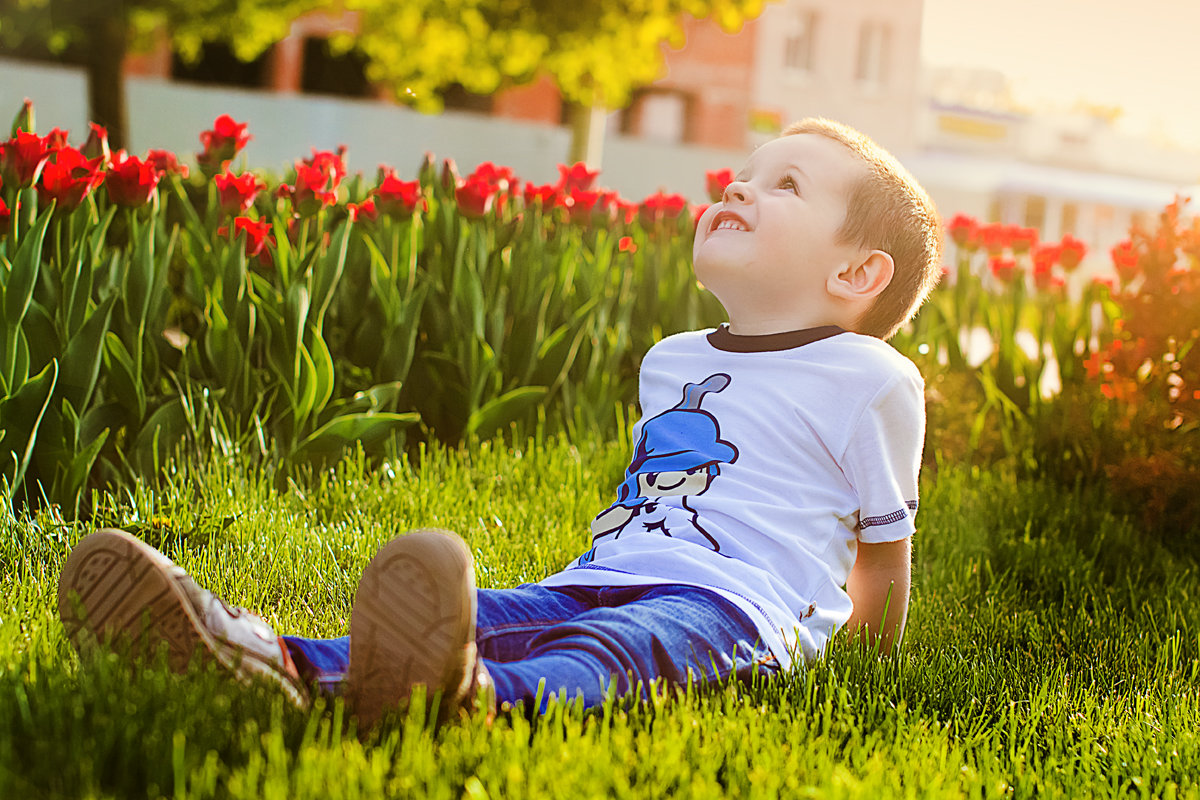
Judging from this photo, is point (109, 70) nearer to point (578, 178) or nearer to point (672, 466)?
point (578, 178)

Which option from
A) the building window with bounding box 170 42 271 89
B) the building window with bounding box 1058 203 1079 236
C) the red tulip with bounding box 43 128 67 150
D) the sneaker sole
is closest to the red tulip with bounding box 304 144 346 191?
the red tulip with bounding box 43 128 67 150

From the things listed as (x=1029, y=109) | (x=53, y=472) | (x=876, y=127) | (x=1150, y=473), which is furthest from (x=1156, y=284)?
(x=1029, y=109)

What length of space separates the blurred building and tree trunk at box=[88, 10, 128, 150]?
169 centimetres

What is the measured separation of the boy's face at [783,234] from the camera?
6.23 ft

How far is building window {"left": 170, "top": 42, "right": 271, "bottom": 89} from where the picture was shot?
21.5 meters

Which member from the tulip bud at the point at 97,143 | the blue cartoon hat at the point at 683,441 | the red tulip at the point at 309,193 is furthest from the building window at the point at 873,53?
the blue cartoon hat at the point at 683,441

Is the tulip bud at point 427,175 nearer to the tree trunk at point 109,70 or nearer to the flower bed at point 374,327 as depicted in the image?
the flower bed at point 374,327

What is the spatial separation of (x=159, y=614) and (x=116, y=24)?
13694mm

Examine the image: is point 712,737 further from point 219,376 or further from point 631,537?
point 219,376

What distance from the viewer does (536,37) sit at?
13.0 metres

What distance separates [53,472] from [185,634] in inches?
51.7

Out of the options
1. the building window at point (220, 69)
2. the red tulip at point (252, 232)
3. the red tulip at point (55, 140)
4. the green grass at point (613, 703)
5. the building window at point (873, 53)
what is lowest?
the green grass at point (613, 703)

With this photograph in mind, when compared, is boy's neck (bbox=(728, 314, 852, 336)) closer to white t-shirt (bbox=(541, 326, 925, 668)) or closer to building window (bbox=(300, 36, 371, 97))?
white t-shirt (bbox=(541, 326, 925, 668))

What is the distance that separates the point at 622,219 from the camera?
184 inches
